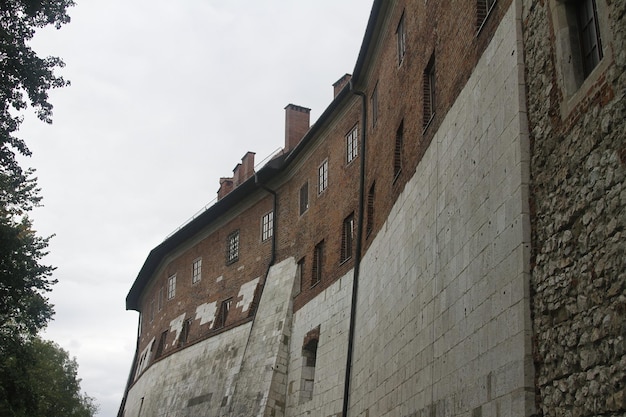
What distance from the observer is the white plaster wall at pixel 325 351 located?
1698 cm

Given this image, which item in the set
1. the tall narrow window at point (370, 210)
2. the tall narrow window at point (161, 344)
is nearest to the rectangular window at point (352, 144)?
the tall narrow window at point (370, 210)

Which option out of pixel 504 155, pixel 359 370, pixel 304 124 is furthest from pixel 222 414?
pixel 504 155

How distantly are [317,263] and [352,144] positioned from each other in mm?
3415

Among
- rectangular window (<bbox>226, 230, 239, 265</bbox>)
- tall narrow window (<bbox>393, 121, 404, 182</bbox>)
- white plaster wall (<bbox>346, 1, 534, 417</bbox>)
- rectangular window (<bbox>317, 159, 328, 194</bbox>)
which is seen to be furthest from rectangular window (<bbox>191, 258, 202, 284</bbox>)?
white plaster wall (<bbox>346, 1, 534, 417</bbox>)

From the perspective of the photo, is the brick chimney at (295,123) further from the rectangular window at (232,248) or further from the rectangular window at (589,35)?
the rectangular window at (589,35)

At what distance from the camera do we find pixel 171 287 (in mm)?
32375

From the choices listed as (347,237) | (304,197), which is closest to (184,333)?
(304,197)

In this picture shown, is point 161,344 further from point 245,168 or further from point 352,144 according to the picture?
point 352,144

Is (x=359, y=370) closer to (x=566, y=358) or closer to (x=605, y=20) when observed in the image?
(x=566, y=358)

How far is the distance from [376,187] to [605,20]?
10334mm

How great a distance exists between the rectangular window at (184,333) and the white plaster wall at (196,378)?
47cm

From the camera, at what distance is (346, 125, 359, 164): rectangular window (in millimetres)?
19422

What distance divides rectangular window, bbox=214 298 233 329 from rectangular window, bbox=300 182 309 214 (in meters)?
5.26

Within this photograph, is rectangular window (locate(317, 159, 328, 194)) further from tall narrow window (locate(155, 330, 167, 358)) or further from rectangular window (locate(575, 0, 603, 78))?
rectangular window (locate(575, 0, 603, 78))
